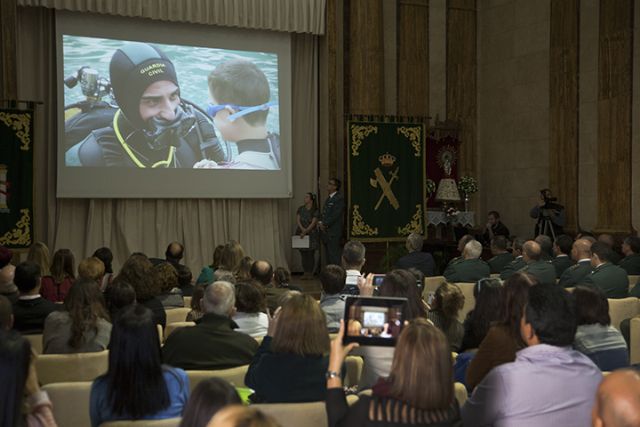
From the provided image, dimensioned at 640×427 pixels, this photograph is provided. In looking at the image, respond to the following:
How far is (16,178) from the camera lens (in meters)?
10.2

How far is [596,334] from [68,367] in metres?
2.51

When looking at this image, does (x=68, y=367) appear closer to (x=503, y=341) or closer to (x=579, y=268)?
(x=503, y=341)

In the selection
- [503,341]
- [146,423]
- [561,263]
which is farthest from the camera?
[561,263]

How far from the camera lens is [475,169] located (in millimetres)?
14062

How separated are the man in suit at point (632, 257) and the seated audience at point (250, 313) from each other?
4.52m

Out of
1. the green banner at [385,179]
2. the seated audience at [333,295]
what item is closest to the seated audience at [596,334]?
the seated audience at [333,295]

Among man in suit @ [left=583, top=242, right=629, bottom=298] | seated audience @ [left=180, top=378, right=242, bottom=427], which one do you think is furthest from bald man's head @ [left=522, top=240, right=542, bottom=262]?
seated audience @ [left=180, top=378, right=242, bottom=427]

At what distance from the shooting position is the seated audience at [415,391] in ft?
7.88

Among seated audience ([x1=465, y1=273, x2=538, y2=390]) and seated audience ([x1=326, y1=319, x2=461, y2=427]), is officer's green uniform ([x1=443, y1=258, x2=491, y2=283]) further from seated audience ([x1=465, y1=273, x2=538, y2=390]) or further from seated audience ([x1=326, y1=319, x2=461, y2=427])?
seated audience ([x1=326, y1=319, x2=461, y2=427])

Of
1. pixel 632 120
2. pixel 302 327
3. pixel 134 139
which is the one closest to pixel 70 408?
pixel 302 327

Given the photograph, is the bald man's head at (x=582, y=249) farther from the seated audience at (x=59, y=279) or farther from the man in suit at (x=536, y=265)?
the seated audience at (x=59, y=279)

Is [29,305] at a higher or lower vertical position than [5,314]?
lower

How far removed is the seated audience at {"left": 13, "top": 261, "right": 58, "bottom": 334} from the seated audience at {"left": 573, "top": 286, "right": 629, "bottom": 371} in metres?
3.00

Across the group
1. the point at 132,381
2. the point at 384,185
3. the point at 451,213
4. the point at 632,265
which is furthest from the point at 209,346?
the point at 451,213
